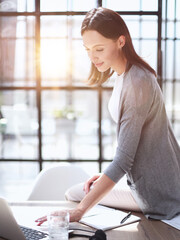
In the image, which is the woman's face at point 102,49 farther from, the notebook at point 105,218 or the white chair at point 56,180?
the white chair at point 56,180

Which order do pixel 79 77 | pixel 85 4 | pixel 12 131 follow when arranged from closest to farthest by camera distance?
pixel 85 4 → pixel 79 77 → pixel 12 131

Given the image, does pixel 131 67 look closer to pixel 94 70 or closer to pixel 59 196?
pixel 94 70

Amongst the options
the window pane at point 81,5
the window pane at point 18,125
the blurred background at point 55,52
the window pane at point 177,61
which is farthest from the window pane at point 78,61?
the window pane at point 177,61

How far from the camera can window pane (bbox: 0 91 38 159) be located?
10.4 feet

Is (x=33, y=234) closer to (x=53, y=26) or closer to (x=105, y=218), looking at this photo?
(x=105, y=218)

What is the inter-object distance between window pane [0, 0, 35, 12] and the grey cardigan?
1.64m

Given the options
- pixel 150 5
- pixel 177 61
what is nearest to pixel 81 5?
pixel 150 5

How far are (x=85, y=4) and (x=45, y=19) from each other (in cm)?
33

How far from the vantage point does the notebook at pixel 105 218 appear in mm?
1396

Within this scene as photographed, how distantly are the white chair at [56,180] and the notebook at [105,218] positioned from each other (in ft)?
2.24

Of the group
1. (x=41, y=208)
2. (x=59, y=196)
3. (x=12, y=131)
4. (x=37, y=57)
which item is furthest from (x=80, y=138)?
(x=41, y=208)

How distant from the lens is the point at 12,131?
3457 mm

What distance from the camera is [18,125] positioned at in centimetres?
353

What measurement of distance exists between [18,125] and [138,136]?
2.22 metres
